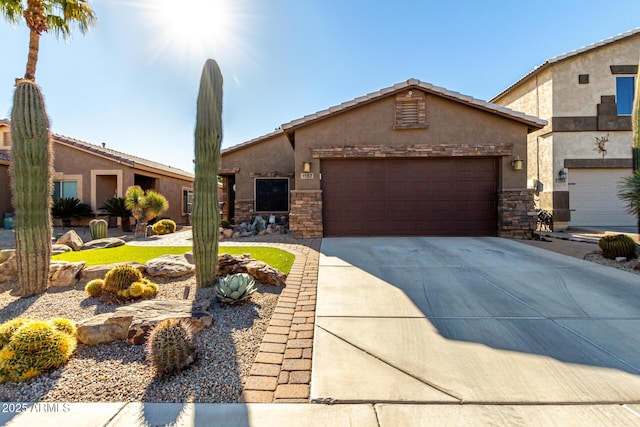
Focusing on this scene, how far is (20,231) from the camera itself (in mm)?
4121

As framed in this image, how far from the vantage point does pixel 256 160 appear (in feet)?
42.3

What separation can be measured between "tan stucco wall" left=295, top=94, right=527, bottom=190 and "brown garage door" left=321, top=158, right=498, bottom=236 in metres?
0.59

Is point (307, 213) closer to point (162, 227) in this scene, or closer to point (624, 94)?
point (162, 227)

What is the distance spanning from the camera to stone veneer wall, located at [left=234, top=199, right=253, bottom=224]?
→ 12500 millimetres

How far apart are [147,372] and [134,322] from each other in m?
0.73

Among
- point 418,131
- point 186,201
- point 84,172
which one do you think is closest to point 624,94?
point 418,131

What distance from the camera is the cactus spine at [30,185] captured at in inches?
161

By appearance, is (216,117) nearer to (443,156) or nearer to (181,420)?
(181,420)

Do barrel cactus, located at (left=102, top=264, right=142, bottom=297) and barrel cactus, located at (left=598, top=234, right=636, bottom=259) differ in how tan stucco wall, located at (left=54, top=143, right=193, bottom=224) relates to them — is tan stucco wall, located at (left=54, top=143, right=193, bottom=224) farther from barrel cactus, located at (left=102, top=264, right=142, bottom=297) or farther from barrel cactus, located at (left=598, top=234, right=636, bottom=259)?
barrel cactus, located at (left=598, top=234, right=636, bottom=259)

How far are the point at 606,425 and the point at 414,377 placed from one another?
1.17m

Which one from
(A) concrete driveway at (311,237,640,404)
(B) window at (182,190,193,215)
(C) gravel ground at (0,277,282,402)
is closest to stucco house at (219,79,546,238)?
(A) concrete driveway at (311,237,640,404)

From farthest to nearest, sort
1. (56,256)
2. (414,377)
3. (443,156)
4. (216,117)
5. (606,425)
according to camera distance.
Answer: (443,156) < (56,256) < (216,117) < (414,377) < (606,425)

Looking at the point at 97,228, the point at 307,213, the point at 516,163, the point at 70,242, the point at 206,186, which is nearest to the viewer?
the point at 206,186

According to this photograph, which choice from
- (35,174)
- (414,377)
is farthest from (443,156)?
(35,174)
